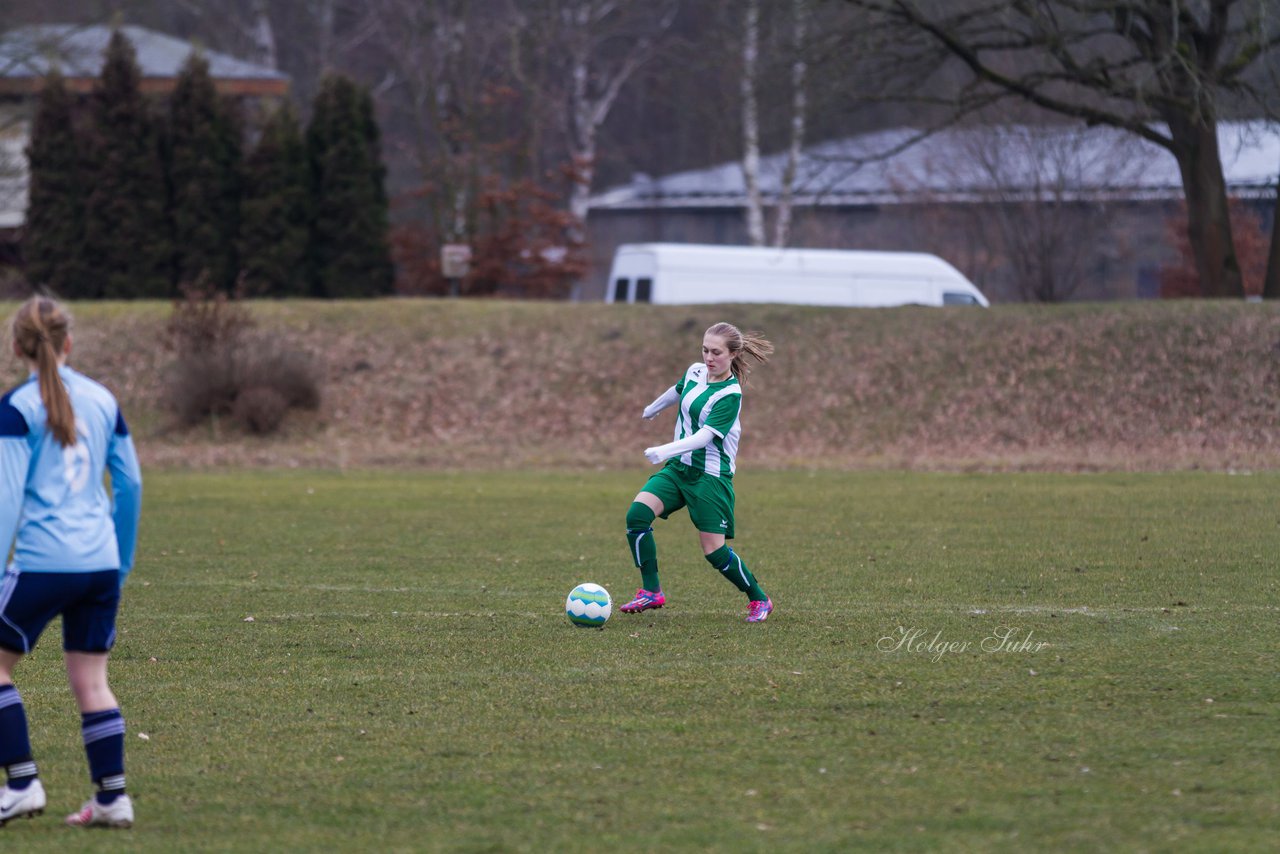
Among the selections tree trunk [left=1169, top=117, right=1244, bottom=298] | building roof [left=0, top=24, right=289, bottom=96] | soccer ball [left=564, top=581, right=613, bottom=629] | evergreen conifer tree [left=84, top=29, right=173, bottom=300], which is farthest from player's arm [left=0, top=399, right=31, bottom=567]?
building roof [left=0, top=24, right=289, bottom=96]

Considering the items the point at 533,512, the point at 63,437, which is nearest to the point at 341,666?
the point at 63,437

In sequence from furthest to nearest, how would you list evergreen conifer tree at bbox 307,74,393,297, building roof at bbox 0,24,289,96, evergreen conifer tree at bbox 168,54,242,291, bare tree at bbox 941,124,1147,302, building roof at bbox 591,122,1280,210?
1. building roof at bbox 0,24,289,96
2. evergreen conifer tree at bbox 307,74,393,297
3. evergreen conifer tree at bbox 168,54,242,291
4. bare tree at bbox 941,124,1147,302
5. building roof at bbox 591,122,1280,210

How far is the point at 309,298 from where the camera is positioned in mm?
32000

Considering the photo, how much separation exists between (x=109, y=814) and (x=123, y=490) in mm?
1108

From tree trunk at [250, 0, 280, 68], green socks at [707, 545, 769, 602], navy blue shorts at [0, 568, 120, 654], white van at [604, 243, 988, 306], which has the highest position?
tree trunk at [250, 0, 280, 68]

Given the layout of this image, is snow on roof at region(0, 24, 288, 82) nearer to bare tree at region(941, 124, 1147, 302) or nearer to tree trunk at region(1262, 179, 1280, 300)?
bare tree at region(941, 124, 1147, 302)

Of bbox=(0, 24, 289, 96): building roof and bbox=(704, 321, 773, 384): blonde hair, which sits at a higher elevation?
bbox=(0, 24, 289, 96): building roof

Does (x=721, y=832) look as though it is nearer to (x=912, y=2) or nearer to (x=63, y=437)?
(x=63, y=437)

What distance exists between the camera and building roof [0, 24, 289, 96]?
35719 mm

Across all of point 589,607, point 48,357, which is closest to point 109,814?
point 48,357

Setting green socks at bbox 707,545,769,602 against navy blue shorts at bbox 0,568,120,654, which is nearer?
navy blue shorts at bbox 0,568,120,654

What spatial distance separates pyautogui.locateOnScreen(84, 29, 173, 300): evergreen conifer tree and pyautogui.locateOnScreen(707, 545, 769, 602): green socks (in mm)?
25574

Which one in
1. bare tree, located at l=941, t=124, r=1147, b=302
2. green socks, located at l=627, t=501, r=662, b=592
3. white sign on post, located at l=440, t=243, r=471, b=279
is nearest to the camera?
green socks, located at l=627, t=501, r=662, b=592

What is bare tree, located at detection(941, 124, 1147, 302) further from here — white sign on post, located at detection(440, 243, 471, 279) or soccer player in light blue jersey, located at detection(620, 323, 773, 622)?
soccer player in light blue jersey, located at detection(620, 323, 773, 622)
